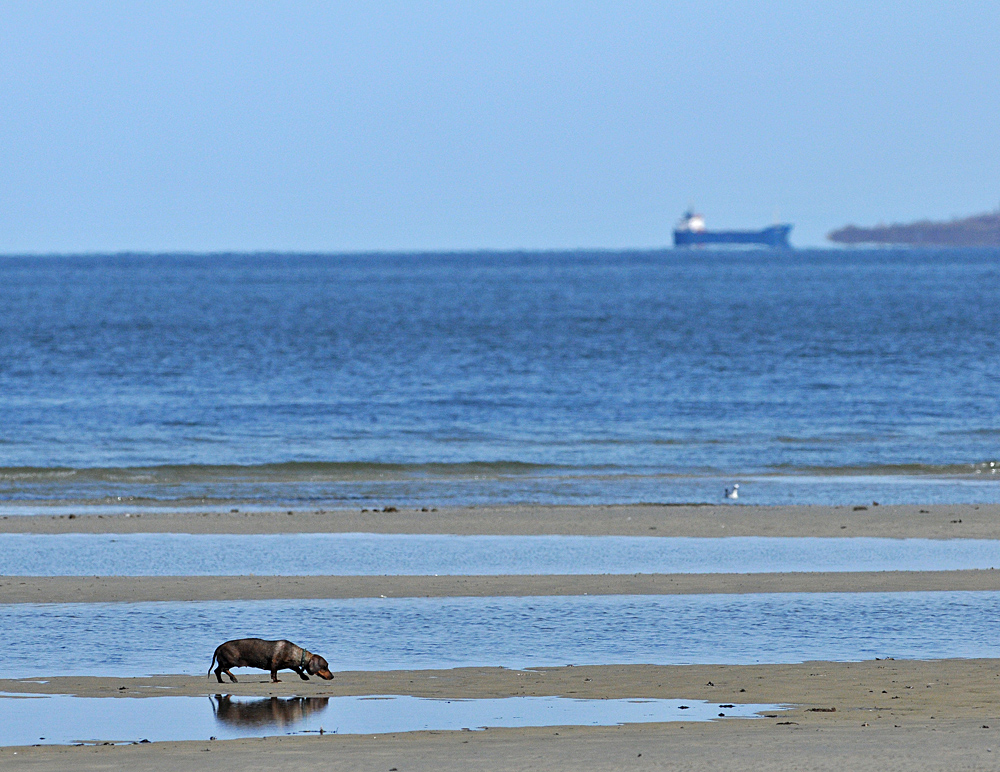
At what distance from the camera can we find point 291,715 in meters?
10.3

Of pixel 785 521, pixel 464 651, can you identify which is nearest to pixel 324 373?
pixel 785 521

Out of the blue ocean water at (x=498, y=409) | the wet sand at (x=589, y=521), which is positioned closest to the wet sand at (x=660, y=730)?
the wet sand at (x=589, y=521)

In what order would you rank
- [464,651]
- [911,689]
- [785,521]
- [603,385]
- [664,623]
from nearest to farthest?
[911,689]
[464,651]
[664,623]
[785,521]
[603,385]

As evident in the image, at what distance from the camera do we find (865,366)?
4891 cm

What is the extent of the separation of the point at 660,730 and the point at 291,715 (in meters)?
2.64

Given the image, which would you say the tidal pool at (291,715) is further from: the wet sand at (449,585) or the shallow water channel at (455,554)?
the shallow water channel at (455,554)

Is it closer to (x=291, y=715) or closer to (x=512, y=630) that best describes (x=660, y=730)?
(x=291, y=715)

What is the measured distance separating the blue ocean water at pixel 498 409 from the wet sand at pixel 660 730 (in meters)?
12.2

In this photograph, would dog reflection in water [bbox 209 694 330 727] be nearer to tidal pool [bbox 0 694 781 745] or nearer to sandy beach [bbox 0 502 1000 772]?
tidal pool [bbox 0 694 781 745]

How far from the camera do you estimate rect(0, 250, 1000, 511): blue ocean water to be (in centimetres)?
2588

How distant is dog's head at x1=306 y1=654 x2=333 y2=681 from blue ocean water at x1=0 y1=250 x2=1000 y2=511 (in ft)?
41.5

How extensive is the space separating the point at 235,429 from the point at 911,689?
2465cm

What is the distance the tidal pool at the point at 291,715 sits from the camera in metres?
9.73

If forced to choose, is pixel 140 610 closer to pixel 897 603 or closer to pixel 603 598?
pixel 603 598
